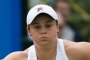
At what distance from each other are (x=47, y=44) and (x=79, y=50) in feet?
1.35

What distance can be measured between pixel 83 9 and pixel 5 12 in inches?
47.8

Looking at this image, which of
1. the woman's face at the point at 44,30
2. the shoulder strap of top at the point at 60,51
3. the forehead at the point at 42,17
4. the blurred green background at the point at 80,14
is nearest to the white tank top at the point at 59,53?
the shoulder strap of top at the point at 60,51

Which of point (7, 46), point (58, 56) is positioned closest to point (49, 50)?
point (58, 56)

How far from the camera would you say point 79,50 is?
561cm

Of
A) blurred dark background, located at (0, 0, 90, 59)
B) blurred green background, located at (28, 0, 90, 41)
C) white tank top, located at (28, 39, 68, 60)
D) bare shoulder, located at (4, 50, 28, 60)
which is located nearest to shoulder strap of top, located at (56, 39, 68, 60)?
white tank top, located at (28, 39, 68, 60)

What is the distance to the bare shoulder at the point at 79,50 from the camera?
18.2 ft

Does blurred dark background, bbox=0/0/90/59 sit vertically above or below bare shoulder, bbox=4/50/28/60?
above

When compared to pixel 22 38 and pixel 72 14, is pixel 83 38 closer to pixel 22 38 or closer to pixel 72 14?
pixel 72 14

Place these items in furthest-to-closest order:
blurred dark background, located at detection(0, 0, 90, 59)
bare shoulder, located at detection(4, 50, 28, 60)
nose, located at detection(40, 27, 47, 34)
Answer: blurred dark background, located at detection(0, 0, 90, 59) → bare shoulder, located at detection(4, 50, 28, 60) → nose, located at detection(40, 27, 47, 34)

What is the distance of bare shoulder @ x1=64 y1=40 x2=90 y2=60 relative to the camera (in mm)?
5559

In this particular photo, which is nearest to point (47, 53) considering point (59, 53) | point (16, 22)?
point (59, 53)

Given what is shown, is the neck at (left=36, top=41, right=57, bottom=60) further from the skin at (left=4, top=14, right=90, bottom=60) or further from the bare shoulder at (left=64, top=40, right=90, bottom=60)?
the bare shoulder at (left=64, top=40, right=90, bottom=60)

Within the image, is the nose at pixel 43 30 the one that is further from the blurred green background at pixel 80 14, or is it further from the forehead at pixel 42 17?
the blurred green background at pixel 80 14

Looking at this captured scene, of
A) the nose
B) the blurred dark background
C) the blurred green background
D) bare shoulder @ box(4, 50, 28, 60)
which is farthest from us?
the blurred green background
